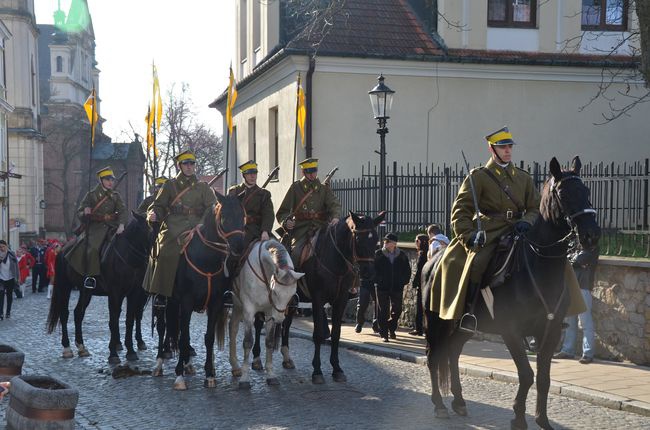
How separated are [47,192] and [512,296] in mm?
77997

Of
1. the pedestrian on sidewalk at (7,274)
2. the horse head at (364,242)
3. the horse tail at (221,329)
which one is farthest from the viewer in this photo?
the pedestrian on sidewalk at (7,274)

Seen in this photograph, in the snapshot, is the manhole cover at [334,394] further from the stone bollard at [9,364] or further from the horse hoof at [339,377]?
the stone bollard at [9,364]

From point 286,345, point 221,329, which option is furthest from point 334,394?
point 286,345

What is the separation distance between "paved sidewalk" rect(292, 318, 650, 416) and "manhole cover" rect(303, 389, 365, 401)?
6.77ft

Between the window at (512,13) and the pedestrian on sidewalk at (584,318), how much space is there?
45.0 feet

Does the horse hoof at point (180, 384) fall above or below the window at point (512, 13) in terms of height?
below

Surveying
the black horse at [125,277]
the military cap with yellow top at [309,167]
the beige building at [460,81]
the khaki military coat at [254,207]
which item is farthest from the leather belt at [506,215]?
Result: the beige building at [460,81]

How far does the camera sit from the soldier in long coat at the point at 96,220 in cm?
1398

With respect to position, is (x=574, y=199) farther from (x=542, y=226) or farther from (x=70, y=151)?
(x=70, y=151)

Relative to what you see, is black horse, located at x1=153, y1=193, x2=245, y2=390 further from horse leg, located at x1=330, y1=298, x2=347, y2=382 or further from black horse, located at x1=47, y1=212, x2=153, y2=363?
black horse, located at x1=47, y1=212, x2=153, y2=363

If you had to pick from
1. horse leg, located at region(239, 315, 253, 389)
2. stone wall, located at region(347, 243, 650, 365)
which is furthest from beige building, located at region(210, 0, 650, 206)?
horse leg, located at region(239, 315, 253, 389)

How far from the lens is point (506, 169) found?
876 centimetres

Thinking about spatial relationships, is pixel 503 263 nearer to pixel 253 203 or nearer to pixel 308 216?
pixel 308 216

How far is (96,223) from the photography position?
46.7 feet
